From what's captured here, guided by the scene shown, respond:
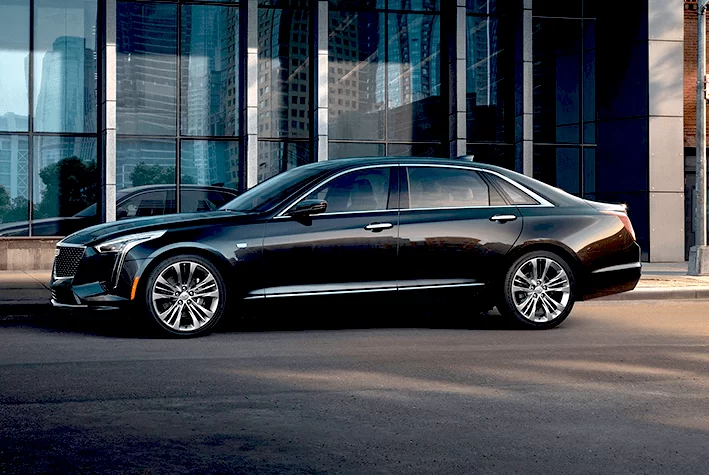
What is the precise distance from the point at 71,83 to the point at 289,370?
16.1 metres

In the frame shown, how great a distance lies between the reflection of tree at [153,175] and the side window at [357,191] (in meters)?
12.8

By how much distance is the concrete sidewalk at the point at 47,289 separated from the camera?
12484mm

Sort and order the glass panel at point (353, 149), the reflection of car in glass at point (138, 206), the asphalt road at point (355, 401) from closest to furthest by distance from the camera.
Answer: the asphalt road at point (355, 401)
the reflection of car in glass at point (138, 206)
the glass panel at point (353, 149)

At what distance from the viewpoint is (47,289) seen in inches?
575

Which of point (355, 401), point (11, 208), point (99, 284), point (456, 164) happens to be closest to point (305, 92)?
point (11, 208)

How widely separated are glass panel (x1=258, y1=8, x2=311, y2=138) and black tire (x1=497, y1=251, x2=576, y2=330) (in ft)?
44.4

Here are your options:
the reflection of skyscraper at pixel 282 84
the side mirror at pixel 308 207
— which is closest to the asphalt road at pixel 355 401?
the side mirror at pixel 308 207

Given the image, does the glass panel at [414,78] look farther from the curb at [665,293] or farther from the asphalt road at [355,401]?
the asphalt road at [355,401]

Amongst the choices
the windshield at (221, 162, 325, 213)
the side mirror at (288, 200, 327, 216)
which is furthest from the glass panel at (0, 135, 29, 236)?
the side mirror at (288, 200, 327, 216)

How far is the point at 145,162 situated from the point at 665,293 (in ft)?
39.5

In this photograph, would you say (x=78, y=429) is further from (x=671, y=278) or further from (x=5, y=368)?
(x=671, y=278)

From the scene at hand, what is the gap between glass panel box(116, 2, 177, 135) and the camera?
22891 millimetres

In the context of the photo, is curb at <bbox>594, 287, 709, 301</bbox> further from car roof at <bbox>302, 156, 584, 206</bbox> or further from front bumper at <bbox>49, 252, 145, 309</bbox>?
front bumper at <bbox>49, 252, 145, 309</bbox>

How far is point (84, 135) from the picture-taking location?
22516 millimetres
